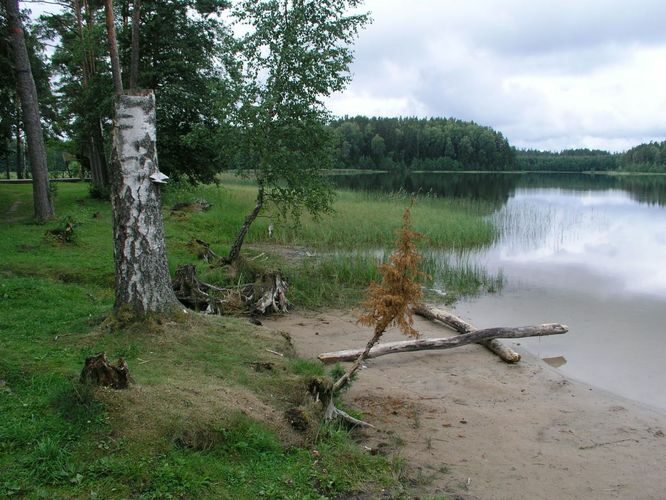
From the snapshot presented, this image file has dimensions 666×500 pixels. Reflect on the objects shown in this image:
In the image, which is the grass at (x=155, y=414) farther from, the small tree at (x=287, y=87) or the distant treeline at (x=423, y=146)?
the distant treeline at (x=423, y=146)

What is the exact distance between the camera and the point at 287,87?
516 inches

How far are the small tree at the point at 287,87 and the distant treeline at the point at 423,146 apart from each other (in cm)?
10720

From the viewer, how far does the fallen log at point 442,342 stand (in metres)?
8.79

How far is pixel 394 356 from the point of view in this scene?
9406mm

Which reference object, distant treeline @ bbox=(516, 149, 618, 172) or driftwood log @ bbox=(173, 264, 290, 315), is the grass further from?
distant treeline @ bbox=(516, 149, 618, 172)

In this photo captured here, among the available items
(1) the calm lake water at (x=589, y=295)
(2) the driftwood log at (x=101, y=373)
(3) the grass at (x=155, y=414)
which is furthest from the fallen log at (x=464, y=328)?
(2) the driftwood log at (x=101, y=373)

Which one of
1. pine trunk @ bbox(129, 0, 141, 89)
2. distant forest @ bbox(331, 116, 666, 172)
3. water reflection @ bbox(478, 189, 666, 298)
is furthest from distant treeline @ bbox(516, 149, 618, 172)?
pine trunk @ bbox(129, 0, 141, 89)

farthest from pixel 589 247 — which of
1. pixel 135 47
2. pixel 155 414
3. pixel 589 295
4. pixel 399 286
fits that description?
pixel 155 414

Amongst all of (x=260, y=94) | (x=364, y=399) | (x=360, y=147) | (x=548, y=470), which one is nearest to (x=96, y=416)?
(x=364, y=399)

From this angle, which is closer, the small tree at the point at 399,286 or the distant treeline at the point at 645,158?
the small tree at the point at 399,286

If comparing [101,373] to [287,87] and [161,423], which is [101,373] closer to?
[161,423]

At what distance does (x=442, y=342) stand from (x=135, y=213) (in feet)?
17.3

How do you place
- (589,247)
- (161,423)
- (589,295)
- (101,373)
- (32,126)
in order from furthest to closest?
(589,247), (32,126), (589,295), (101,373), (161,423)

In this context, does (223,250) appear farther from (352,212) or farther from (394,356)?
(352,212)
